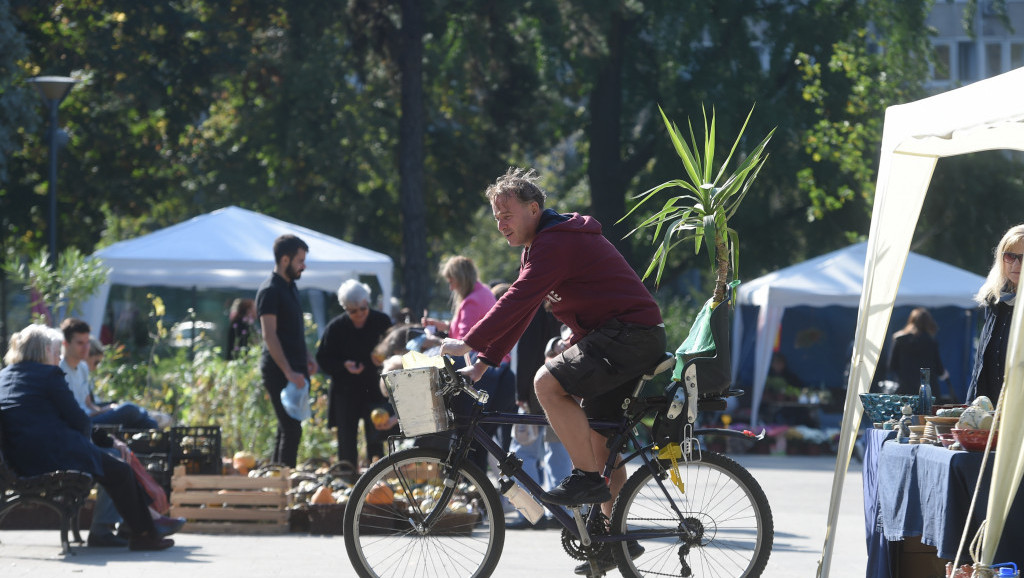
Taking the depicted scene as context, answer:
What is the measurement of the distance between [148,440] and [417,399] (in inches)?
174

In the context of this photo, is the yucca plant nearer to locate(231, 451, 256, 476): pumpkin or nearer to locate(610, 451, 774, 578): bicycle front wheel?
locate(610, 451, 774, 578): bicycle front wheel

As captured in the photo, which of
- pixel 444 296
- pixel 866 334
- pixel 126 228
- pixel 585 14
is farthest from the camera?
pixel 444 296

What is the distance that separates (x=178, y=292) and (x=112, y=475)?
17.7 m

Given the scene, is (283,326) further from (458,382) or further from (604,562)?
(604,562)

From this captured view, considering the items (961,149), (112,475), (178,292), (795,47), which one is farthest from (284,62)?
(961,149)

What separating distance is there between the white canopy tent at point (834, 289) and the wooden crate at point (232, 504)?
10592mm

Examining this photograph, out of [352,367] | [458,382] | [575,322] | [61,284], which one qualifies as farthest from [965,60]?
[458,382]

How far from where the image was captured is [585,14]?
78.7 ft

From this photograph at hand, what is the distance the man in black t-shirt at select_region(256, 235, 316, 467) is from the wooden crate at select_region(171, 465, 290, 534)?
909 millimetres

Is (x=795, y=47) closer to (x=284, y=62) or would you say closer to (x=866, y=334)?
(x=284, y=62)

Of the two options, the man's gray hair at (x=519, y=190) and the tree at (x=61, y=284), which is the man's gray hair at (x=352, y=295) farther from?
the man's gray hair at (x=519, y=190)

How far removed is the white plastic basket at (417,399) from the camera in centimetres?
580

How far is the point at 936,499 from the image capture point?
17.5 feet

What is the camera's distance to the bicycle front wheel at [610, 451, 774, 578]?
233 inches
